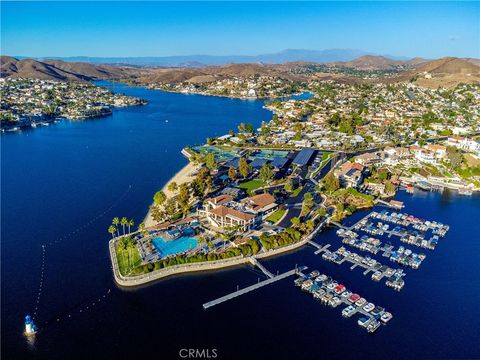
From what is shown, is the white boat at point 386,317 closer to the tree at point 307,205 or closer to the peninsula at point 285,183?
the peninsula at point 285,183

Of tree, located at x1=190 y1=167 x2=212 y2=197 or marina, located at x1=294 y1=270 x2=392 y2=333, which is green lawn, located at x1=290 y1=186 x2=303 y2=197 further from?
marina, located at x1=294 y1=270 x2=392 y2=333

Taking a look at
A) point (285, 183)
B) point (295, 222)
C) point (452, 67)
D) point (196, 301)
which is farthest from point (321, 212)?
point (452, 67)

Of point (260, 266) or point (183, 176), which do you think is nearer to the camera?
point (260, 266)

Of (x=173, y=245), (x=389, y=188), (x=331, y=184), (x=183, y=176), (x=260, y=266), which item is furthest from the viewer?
(x=183, y=176)

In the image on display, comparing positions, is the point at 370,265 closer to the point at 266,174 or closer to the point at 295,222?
the point at 295,222

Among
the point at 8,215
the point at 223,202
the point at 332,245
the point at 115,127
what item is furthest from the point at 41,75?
the point at 332,245

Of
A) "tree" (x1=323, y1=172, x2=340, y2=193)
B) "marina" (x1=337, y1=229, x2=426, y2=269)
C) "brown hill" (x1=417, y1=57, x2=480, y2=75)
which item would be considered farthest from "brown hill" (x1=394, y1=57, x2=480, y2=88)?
"marina" (x1=337, y1=229, x2=426, y2=269)
